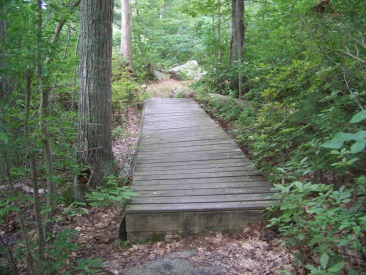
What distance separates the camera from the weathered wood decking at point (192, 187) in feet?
11.9

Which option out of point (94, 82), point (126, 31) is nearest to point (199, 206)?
point (94, 82)

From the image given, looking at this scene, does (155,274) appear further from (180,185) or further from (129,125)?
(129,125)

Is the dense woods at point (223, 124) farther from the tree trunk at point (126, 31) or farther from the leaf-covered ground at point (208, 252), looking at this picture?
the tree trunk at point (126, 31)

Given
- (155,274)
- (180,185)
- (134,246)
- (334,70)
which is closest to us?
(155,274)

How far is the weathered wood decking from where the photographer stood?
3.63 meters

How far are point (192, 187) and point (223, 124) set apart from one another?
459 centimetres

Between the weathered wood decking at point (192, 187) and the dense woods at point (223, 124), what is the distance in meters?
0.32

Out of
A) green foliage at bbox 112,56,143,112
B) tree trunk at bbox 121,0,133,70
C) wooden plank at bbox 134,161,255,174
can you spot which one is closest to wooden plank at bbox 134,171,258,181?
wooden plank at bbox 134,161,255,174

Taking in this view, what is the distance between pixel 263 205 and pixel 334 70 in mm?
2067

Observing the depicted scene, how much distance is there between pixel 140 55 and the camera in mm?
18469

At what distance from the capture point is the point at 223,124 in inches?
340

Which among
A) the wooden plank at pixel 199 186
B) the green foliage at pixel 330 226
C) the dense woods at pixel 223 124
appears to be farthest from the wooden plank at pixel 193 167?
the green foliage at pixel 330 226

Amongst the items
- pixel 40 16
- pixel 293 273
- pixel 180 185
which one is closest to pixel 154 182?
Answer: pixel 180 185

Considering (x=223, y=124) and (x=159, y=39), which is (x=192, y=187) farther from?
(x=159, y=39)
